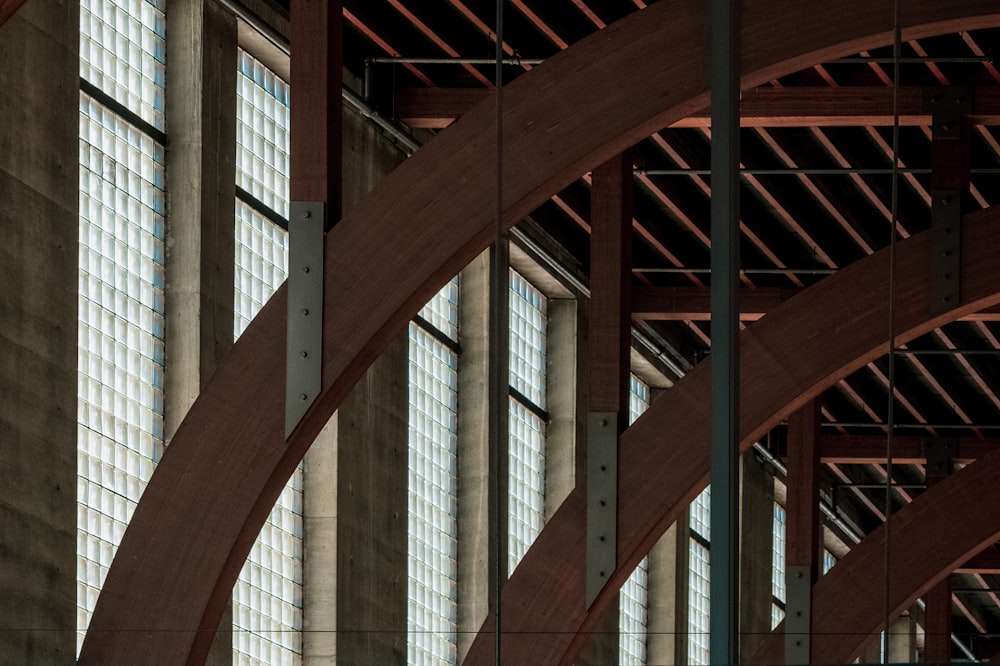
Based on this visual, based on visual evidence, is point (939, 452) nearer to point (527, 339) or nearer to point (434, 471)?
point (527, 339)

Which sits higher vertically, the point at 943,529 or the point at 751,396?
the point at 943,529

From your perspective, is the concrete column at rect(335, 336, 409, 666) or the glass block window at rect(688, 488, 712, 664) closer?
the concrete column at rect(335, 336, 409, 666)

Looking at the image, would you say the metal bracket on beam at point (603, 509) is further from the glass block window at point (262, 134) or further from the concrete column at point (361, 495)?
the glass block window at point (262, 134)

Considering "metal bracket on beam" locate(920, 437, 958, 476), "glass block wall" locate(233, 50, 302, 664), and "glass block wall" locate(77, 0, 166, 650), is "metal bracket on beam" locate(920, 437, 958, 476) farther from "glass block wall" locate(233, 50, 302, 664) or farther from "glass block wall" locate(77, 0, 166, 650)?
"glass block wall" locate(77, 0, 166, 650)

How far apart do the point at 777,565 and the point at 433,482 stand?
14.5 meters

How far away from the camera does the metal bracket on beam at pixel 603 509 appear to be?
18.7m

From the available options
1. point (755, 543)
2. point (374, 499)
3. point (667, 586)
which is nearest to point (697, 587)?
point (667, 586)

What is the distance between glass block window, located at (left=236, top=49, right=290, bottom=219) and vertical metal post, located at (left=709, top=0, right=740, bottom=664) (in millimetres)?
12116

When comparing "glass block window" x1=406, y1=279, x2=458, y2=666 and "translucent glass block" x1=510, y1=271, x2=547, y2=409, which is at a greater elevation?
"translucent glass block" x1=510, y1=271, x2=547, y2=409

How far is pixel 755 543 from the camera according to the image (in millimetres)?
37500

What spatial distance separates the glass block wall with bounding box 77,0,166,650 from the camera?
18.3m

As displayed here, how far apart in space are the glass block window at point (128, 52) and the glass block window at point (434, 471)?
6.13 meters

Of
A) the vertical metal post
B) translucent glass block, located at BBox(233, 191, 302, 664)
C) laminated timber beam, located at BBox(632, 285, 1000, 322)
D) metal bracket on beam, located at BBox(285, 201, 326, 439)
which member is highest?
laminated timber beam, located at BBox(632, 285, 1000, 322)

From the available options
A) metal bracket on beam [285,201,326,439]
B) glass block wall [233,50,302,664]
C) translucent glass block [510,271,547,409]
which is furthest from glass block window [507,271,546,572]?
metal bracket on beam [285,201,326,439]
